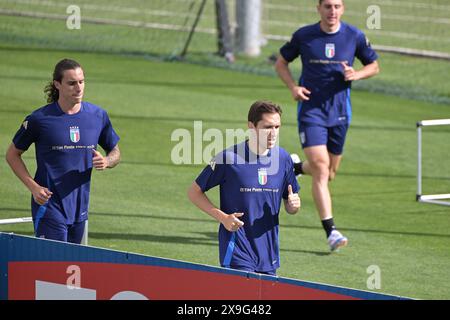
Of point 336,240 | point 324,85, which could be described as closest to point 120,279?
point 336,240

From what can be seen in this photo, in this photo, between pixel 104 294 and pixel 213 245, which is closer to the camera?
pixel 104 294

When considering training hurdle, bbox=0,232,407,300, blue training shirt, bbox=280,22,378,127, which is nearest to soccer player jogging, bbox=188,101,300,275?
training hurdle, bbox=0,232,407,300

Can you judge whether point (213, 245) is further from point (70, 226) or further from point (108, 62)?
point (108, 62)

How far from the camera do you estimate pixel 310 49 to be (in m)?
12.8

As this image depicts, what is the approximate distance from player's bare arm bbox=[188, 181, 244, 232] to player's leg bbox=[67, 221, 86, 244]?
1415 mm

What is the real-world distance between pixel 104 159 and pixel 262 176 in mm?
1669

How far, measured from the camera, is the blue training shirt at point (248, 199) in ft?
28.4

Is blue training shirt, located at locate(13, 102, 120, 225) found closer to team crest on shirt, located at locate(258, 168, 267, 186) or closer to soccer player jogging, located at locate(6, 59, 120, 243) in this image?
soccer player jogging, located at locate(6, 59, 120, 243)

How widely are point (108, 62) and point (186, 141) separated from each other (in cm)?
737

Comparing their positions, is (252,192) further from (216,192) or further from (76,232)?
(216,192)

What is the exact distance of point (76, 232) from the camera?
9.81 m

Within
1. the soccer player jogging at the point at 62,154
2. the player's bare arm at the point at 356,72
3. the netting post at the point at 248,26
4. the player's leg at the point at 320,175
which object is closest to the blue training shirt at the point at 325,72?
the player's bare arm at the point at 356,72
